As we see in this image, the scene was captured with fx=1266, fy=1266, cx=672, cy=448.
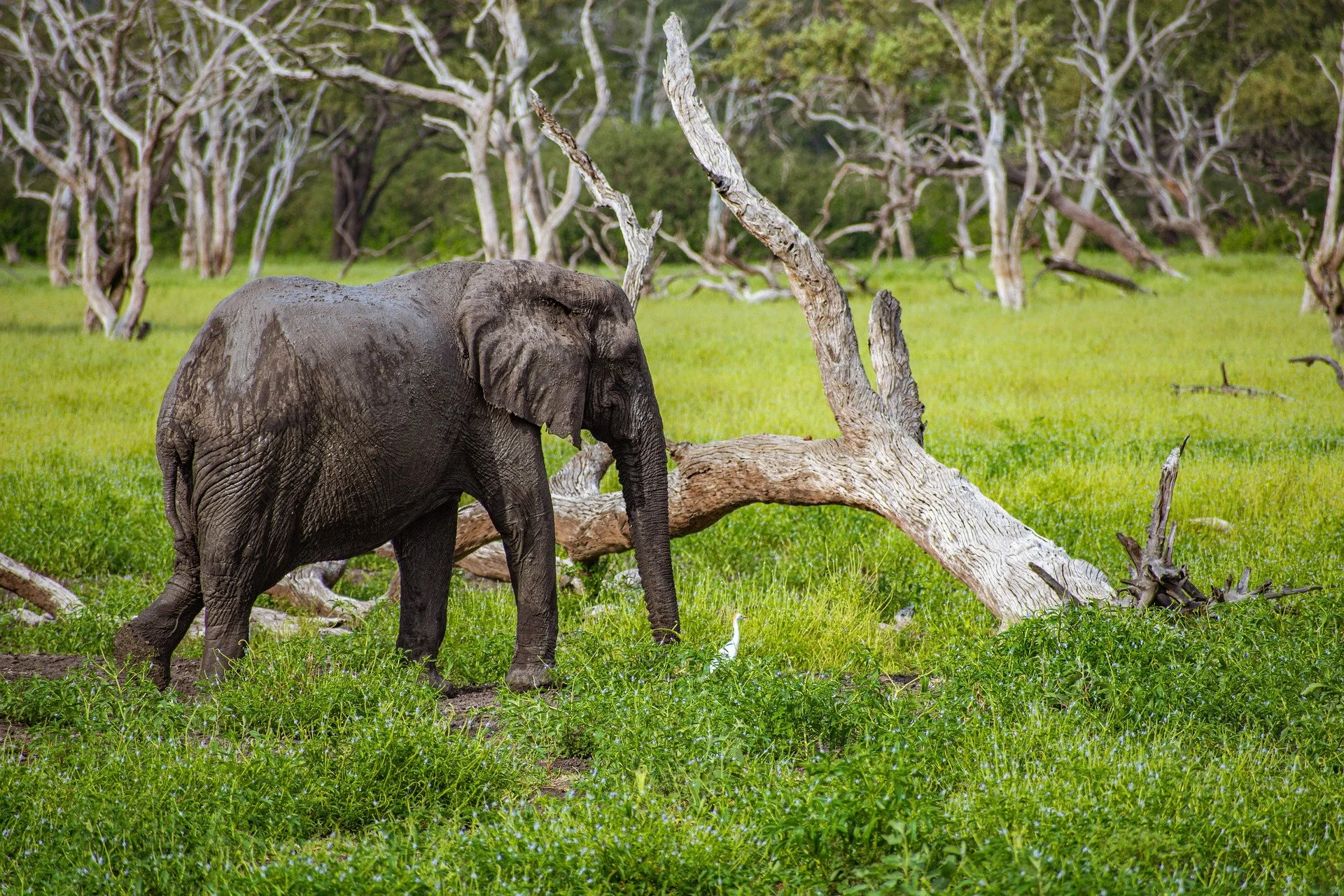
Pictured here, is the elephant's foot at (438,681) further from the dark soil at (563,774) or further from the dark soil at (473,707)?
the dark soil at (563,774)

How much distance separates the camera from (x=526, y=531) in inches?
246

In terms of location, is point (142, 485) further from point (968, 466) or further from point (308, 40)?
point (308, 40)

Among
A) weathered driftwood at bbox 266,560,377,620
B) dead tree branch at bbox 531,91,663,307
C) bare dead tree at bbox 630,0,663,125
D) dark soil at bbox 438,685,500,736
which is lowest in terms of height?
weathered driftwood at bbox 266,560,377,620

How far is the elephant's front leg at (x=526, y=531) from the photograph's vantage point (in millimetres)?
6176

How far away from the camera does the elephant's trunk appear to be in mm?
6715

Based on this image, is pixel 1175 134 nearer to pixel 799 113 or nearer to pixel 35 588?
pixel 799 113

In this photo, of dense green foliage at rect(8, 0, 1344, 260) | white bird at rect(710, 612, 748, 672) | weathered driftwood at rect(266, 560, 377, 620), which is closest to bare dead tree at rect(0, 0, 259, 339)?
dense green foliage at rect(8, 0, 1344, 260)

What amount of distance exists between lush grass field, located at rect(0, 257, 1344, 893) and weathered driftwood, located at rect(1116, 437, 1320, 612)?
182mm

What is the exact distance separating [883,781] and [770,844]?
1.47 ft

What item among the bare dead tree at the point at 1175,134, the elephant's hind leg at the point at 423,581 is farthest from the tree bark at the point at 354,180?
the elephant's hind leg at the point at 423,581

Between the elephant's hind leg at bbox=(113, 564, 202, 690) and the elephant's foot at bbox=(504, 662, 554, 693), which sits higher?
the elephant's hind leg at bbox=(113, 564, 202, 690)

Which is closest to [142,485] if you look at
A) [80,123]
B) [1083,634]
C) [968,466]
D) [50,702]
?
[50,702]

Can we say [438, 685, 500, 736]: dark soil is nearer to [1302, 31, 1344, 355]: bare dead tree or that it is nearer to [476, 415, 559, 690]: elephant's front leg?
[476, 415, 559, 690]: elephant's front leg

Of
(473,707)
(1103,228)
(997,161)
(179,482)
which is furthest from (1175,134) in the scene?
(179,482)
